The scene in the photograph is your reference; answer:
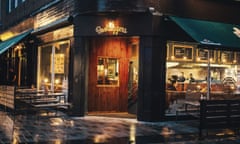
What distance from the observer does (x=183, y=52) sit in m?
13.3

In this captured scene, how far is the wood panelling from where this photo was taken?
1445 cm

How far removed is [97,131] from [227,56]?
20.8 feet

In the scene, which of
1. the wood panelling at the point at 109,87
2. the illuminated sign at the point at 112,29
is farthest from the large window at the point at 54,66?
the illuminated sign at the point at 112,29

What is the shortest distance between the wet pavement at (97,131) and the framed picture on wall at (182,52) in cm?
227

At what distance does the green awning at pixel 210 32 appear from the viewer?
1196 centimetres

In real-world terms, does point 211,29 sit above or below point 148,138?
above

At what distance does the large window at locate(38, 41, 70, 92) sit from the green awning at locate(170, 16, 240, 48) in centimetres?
478

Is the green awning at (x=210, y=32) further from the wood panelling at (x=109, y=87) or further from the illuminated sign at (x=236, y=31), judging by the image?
the wood panelling at (x=109, y=87)

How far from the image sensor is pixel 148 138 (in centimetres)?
967

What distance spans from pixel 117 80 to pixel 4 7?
1814 centimetres

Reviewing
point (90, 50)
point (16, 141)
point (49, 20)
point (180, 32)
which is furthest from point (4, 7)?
point (16, 141)

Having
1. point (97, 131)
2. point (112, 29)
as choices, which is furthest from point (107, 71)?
point (97, 131)

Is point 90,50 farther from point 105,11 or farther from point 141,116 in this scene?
point 141,116

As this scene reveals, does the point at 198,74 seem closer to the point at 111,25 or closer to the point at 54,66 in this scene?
the point at 111,25
